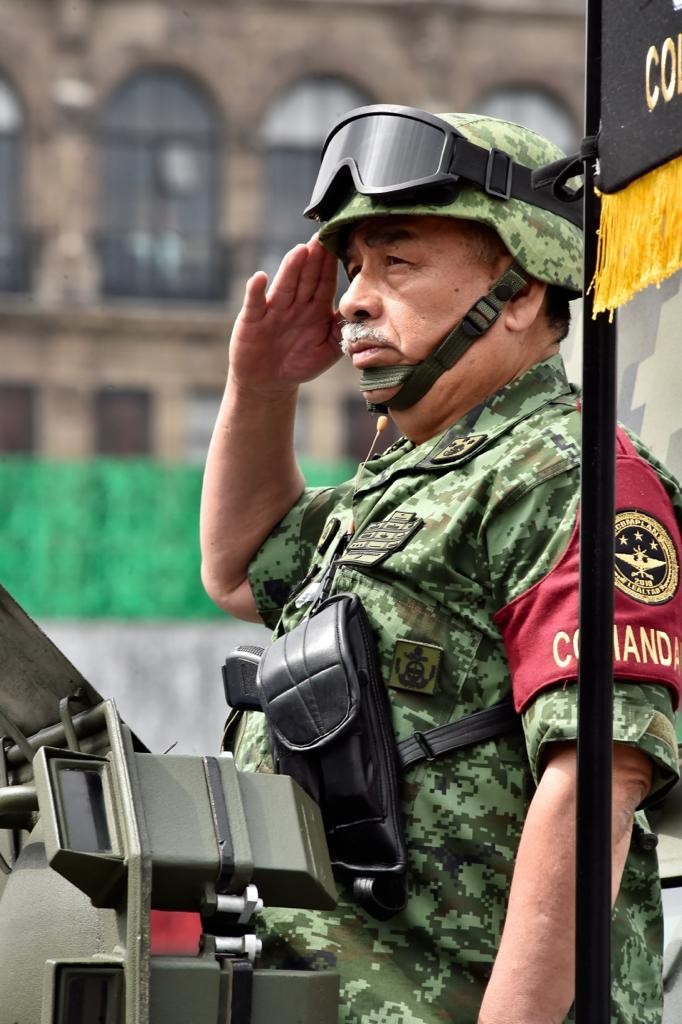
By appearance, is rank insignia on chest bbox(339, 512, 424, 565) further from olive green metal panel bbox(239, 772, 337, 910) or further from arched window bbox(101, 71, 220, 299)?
arched window bbox(101, 71, 220, 299)

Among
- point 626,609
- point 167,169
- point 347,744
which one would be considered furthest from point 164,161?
point 626,609

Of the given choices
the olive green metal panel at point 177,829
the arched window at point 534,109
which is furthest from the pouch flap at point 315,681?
the arched window at point 534,109

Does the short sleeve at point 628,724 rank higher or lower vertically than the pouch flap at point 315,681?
lower

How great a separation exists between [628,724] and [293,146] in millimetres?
28092

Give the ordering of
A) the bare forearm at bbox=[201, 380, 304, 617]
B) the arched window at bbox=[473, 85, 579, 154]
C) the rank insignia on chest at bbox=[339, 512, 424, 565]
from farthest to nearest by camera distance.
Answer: the arched window at bbox=[473, 85, 579, 154] < the bare forearm at bbox=[201, 380, 304, 617] < the rank insignia on chest at bbox=[339, 512, 424, 565]

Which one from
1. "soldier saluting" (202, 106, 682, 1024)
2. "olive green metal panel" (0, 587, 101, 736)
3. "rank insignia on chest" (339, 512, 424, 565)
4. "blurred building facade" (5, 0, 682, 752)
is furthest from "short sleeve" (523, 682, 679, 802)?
"blurred building facade" (5, 0, 682, 752)

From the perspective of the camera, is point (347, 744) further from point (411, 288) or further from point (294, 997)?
point (411, 288)

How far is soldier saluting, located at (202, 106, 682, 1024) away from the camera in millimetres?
2773

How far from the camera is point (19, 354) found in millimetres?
30266

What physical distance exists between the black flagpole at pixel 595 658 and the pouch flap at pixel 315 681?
486 millimetres

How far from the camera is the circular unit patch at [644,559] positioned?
2.84 meters

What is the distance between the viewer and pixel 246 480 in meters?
3.72

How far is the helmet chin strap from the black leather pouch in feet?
1.22

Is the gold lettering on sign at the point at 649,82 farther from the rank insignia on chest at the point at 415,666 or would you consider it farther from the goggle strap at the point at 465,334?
the rank insignia on chest at the point at 415,666
